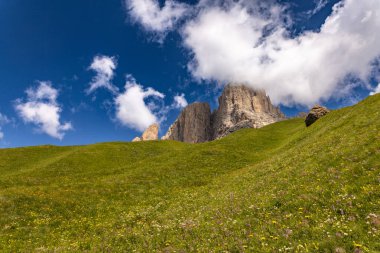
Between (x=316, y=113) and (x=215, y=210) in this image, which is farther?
(x=316, y=113)

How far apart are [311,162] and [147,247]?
16593mm

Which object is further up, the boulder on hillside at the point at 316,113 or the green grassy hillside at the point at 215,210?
the boulder on hillside at the point at 316,113

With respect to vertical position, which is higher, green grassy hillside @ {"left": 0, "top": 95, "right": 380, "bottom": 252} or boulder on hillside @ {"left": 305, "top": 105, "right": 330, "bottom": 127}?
boulder on hillside @ {"left": 305, "top": 105, "right": 330, "bottom": 127}

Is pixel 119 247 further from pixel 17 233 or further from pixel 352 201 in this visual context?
pixel 352 201

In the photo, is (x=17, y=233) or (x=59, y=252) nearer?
(x=59, y=252)

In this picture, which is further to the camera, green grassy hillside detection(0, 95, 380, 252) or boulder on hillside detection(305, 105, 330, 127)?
boulder on hillside detection(305, 105, 330, 127)

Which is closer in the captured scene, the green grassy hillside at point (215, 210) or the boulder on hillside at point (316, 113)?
the green grassy hillside at point (215, 210)

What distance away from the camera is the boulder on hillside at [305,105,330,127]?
65500 millimetres

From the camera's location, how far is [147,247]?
51.4 feet

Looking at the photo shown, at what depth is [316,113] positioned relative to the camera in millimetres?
66000

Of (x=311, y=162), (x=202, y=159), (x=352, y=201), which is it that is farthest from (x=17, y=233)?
(x=202, y=159)

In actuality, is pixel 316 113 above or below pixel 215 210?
above

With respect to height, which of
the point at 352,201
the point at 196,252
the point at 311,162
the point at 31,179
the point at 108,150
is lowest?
the point at 196,252

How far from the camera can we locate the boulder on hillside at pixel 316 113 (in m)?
65.5
